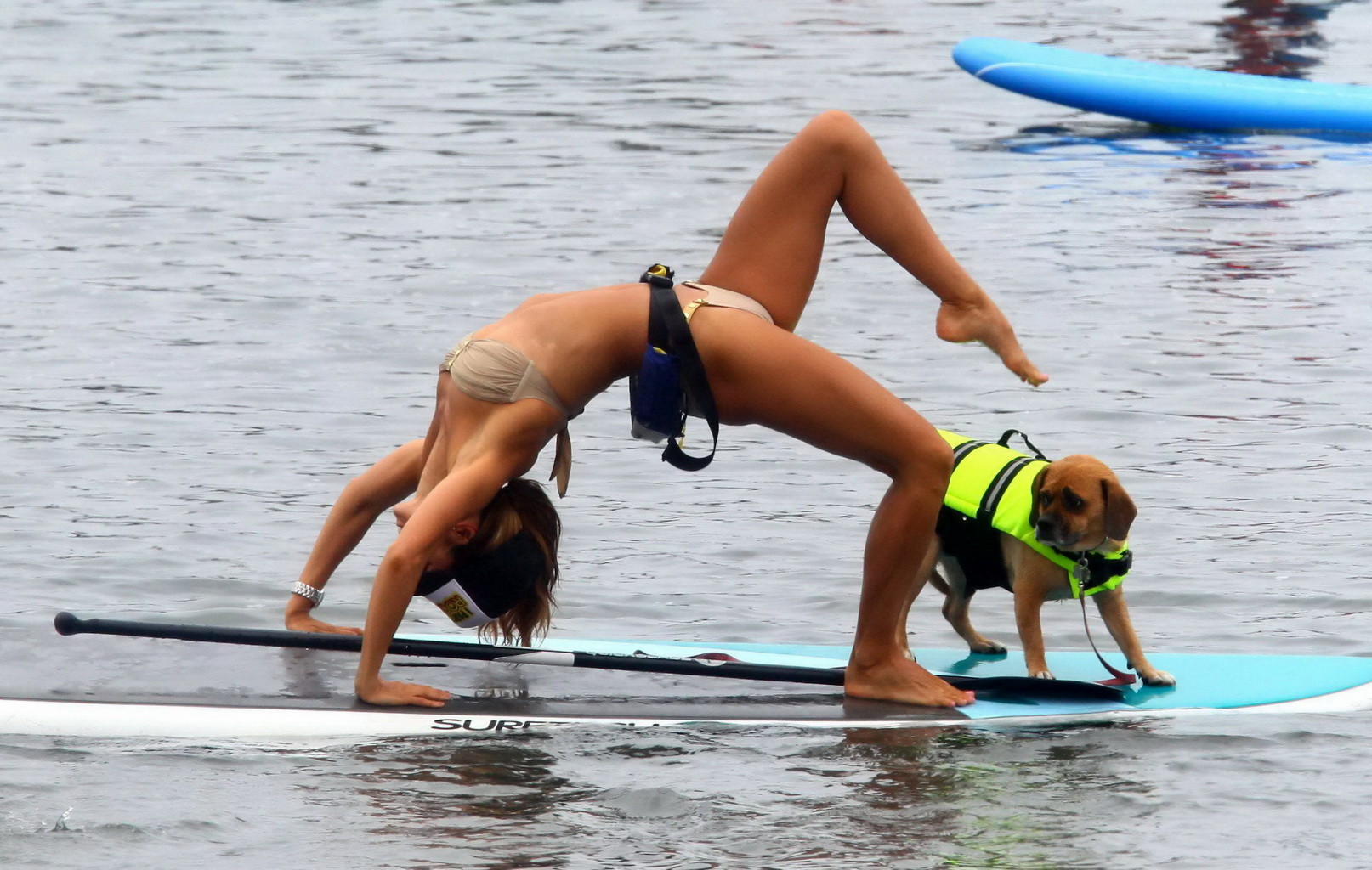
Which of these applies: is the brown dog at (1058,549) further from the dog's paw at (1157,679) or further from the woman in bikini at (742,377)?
the woman in bikini at (742,377)

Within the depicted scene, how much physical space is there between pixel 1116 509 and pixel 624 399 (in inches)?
220

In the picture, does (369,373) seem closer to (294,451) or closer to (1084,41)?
(294,451)

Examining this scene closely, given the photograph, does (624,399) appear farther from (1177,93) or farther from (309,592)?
(1177,93)

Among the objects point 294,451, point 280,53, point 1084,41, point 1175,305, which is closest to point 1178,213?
point 1175,305

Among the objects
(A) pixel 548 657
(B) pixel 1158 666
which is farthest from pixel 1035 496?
(A) pixel 548 657

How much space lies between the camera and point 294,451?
381 inches

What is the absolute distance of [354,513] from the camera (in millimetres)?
6480

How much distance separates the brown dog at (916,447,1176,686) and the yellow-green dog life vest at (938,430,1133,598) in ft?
0.03

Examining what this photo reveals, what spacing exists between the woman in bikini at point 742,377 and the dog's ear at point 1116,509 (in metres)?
0.55

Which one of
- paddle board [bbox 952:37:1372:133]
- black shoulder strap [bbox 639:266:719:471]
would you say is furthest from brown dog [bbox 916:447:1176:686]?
paddle board [bbox 952:37:1372:133]

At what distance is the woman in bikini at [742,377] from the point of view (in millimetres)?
5480

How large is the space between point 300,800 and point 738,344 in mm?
1846

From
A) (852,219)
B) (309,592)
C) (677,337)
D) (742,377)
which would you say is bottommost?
(309,592)

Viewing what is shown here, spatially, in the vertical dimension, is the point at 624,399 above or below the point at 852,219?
below
